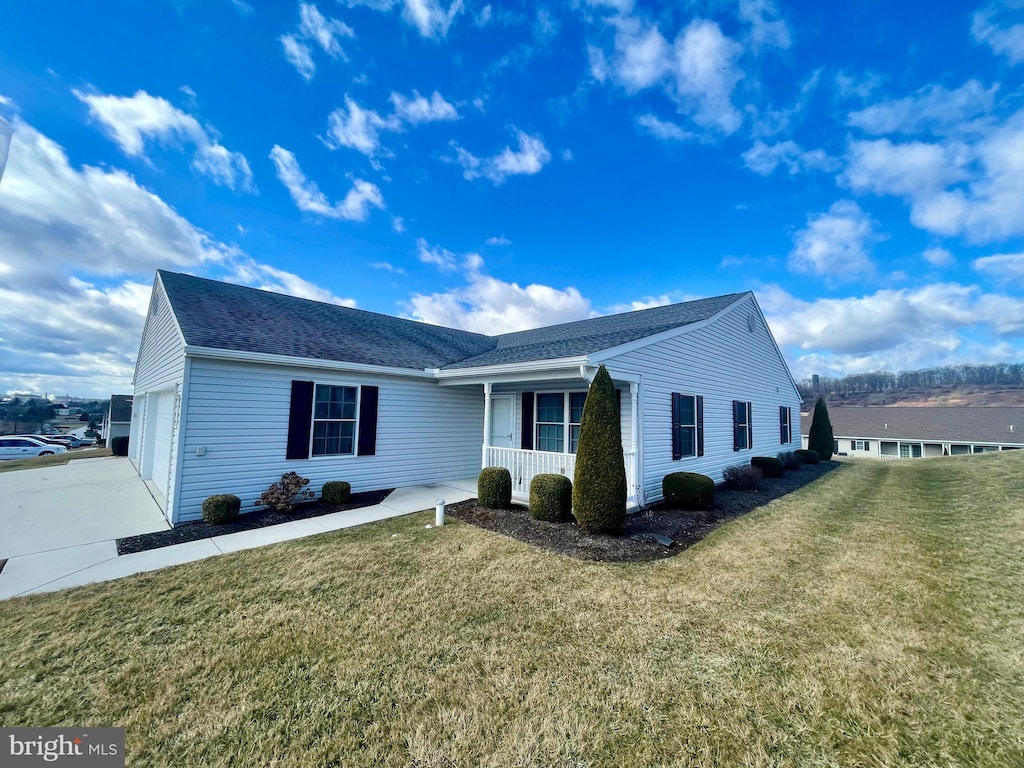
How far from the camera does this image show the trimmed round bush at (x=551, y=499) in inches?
278

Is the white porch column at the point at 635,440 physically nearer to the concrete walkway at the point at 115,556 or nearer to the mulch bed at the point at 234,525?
the concrete walkway at the point at 115,556

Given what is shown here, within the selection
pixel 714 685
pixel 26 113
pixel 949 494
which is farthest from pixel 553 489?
pixel 26 113

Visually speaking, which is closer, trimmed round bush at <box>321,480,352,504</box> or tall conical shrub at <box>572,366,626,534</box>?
tall conical shrub at <box>572,366,626,534</box>

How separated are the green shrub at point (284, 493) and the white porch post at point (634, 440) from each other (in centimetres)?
676

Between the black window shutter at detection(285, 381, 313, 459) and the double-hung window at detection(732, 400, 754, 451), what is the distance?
11.9 m

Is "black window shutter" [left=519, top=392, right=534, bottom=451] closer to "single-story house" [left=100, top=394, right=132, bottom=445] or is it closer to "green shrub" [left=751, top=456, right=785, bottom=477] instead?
"green shrub" [left=751, top=456, right=785, bottom=477]

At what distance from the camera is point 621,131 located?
11.3 meters

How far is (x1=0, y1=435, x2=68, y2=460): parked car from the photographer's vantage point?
1942 cm

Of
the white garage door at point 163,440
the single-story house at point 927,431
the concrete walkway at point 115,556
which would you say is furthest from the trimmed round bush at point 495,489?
the single-story house at point 927,431

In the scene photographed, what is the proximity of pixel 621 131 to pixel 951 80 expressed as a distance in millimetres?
7351

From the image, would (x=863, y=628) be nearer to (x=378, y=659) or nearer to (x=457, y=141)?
(x=378, y=659)

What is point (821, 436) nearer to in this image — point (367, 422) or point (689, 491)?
point (689, 491)

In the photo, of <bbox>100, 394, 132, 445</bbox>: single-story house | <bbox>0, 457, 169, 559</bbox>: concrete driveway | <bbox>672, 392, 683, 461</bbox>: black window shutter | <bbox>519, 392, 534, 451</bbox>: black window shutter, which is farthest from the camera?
<bbox>100, 394, 132, 445</bbox>: single-story house

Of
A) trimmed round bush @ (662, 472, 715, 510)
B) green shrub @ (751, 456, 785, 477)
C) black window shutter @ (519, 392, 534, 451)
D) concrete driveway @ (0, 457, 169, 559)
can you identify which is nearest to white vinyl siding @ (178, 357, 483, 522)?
concrete driveway @ (0, 457, 169, 559)
